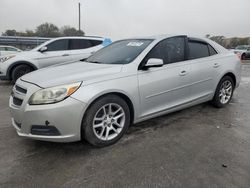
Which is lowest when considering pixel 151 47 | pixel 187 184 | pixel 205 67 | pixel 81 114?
pixel 187 184

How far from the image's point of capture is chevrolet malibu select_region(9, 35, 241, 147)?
2.56 metres

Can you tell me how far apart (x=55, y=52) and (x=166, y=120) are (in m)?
5.02

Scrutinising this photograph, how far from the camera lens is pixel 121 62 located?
3.30 m

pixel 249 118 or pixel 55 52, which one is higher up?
pixel 55 52

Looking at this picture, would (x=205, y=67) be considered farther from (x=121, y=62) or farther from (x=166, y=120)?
(x=121, y=62)

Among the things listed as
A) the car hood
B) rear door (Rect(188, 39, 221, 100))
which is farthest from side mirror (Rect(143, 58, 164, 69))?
rear door (Rect(188, 39, 221, 100))

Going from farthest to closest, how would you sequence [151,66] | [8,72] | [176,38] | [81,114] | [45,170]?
1. [8,72]
2. [176,38]
3. [151,66]
4. [81,114]
5. [45,170]

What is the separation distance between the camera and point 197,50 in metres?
4.06

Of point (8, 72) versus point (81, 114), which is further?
point (8, 72)

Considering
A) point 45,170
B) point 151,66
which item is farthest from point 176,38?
point 45,170

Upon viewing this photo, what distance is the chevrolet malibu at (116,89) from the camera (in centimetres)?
256

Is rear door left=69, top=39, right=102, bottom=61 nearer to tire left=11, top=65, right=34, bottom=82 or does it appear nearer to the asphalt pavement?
tire left=11, top=65, right=34, bottom=82

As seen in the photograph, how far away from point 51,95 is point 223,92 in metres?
3.55

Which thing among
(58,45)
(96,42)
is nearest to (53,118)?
(58,45)
